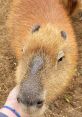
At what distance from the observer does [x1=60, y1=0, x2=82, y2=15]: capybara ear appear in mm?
5234

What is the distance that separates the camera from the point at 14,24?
16.3 ft

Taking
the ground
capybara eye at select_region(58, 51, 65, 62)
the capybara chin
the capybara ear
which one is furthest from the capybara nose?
the capybara ear

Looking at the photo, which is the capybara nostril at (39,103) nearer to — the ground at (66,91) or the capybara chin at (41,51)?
the capybara chin at (41,51)

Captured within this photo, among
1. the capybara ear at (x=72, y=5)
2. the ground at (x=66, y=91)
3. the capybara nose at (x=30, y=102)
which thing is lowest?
the ground at (x=66, y=91)

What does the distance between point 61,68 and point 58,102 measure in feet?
4.64

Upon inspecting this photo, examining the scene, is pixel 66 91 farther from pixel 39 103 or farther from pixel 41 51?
pixel 39 103

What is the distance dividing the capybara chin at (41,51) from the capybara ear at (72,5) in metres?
0.02

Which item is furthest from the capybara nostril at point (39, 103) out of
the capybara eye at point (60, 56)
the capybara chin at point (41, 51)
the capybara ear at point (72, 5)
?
the capybara ear at point (72, 5)

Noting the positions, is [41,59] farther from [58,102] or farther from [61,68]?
[58,102]

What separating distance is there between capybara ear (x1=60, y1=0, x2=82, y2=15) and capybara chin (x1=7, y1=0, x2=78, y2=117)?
16mm

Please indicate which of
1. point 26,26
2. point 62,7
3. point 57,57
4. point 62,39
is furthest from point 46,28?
point 62,7

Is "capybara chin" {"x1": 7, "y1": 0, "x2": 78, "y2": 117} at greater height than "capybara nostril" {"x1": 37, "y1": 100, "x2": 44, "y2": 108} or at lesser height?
greater

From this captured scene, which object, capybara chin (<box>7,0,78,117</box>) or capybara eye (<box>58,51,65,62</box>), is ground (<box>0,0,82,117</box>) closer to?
capybara chin (<box>7,0,78,117</box>)

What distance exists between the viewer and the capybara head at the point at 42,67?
2838 mm
